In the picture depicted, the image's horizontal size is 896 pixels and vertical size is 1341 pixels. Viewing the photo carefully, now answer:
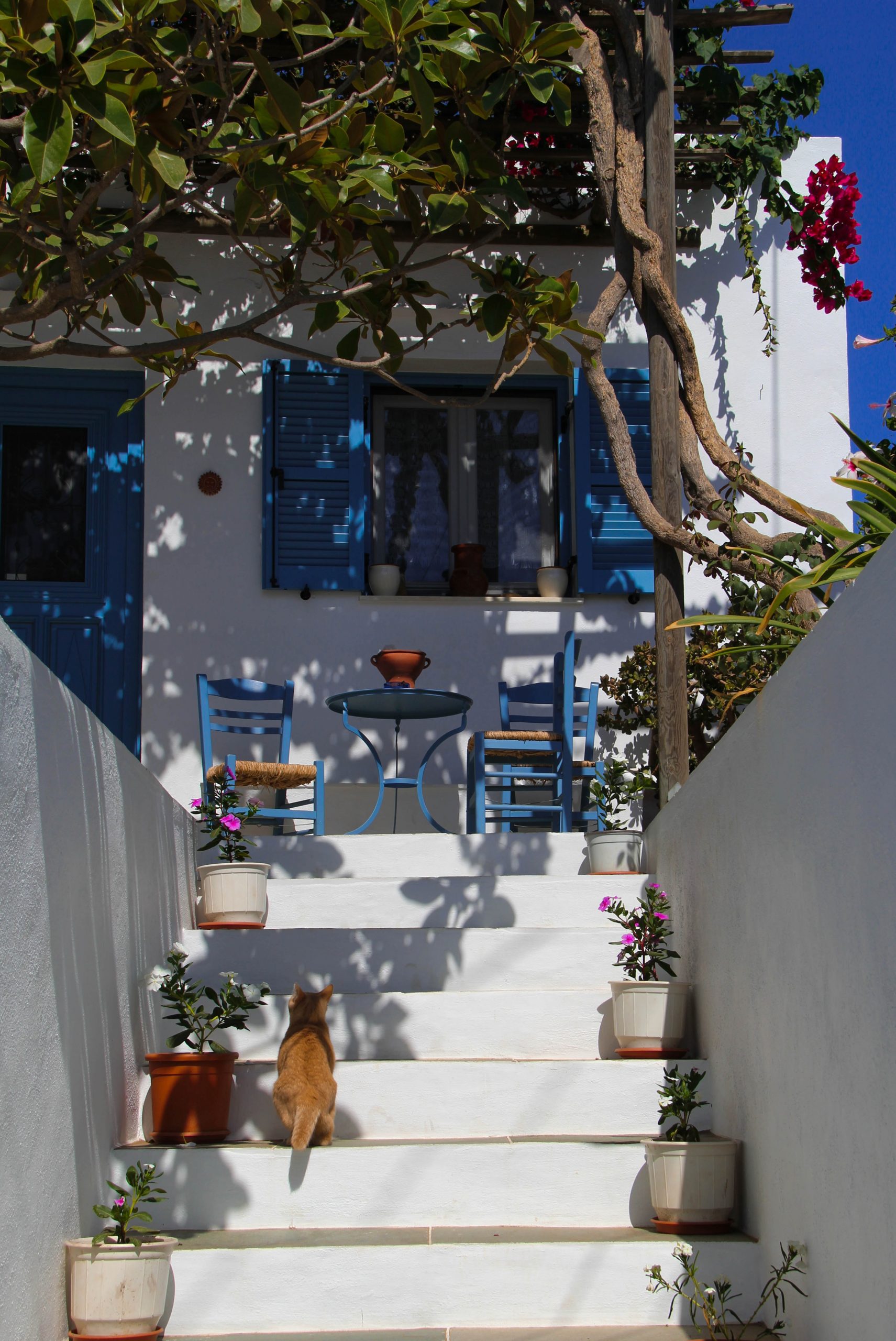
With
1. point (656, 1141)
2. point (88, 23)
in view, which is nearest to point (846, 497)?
point (656, 1141)

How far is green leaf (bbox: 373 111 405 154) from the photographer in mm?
3035

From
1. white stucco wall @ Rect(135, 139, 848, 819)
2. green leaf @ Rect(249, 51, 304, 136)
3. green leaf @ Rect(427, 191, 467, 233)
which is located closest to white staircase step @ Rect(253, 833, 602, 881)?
white stucco wall @ Rect(135, 139, 848, 819)

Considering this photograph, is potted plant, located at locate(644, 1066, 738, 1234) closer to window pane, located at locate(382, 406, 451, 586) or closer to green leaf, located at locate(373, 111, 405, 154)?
green leaf, located at locate(373, 111, 405, 154)

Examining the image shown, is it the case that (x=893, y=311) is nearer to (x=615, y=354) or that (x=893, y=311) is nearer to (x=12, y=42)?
(x=615, y=354)

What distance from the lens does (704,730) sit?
612 cm

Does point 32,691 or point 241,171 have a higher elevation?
point 241,171

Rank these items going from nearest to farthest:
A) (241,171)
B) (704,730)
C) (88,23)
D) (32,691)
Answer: (88,23)
(32,691)
(241,171)
(704,730)

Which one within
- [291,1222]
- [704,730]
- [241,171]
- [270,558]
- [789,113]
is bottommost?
[291,1222]

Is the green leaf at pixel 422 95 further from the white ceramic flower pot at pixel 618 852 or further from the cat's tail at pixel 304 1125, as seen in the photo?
the white ceramic flower pot at pixel 618 852

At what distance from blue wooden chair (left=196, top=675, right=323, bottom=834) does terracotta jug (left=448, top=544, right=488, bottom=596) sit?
0.94 meters

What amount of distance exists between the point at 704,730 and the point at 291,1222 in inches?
135

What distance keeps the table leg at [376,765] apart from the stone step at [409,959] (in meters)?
1.25

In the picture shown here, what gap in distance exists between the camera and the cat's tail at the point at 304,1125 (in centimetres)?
320

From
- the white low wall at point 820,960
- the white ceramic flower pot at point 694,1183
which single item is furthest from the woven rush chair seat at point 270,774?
the white ceramic flower pot at point 694,1183
